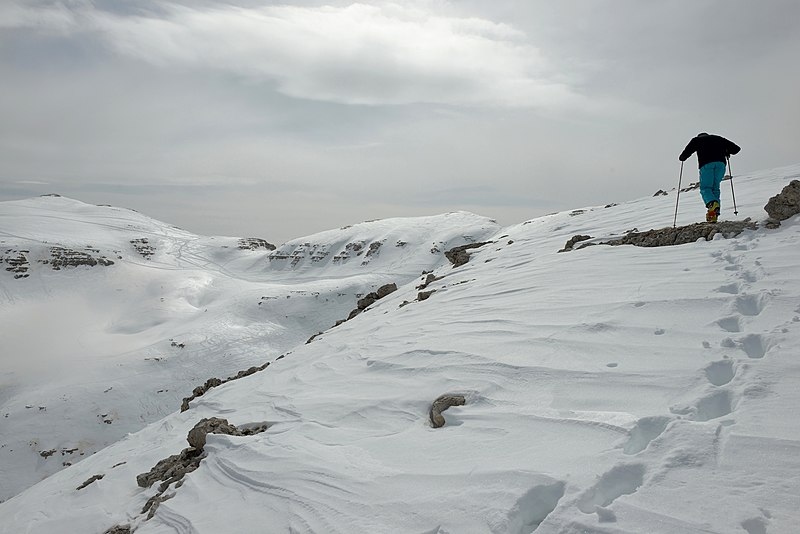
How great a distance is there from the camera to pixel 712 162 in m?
9.05

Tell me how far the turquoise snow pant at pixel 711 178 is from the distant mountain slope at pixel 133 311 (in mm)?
24418

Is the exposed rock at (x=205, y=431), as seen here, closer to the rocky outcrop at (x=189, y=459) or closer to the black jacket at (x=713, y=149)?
the rocky outcrop at (x=189, y=459)

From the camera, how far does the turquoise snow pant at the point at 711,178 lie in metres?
9.02

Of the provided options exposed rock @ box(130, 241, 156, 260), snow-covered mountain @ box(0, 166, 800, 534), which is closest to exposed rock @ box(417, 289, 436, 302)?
snow-covered mountain @ box(0, 166, 800, 534)

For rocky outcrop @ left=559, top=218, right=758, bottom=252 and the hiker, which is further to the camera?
the hiker

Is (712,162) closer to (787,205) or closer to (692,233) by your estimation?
(787,205)

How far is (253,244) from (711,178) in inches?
2663

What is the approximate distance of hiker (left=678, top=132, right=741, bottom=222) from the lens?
9028 mm

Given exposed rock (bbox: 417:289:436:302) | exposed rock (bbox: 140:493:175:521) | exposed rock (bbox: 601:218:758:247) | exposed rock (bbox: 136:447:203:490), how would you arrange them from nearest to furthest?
exposed rock (bbox: 140:493:175:521)
exposed rock (bbox: 136:447:203:490)
exposed rock (bbox: 601:218:758:247)
exposed rock (bbox: 417:289:436:302)

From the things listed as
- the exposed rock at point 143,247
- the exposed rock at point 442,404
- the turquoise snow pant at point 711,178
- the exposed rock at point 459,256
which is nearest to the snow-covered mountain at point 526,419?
the exposed rock at point 442,404

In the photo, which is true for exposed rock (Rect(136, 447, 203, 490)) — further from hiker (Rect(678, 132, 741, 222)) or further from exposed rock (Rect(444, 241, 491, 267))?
exposed rock (Rect(444, 241, 491, 267))

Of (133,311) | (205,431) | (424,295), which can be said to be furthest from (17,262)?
(205,431)

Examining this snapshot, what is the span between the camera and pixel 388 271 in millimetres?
47531

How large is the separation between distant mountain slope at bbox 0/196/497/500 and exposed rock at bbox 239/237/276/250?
434 millimetres
